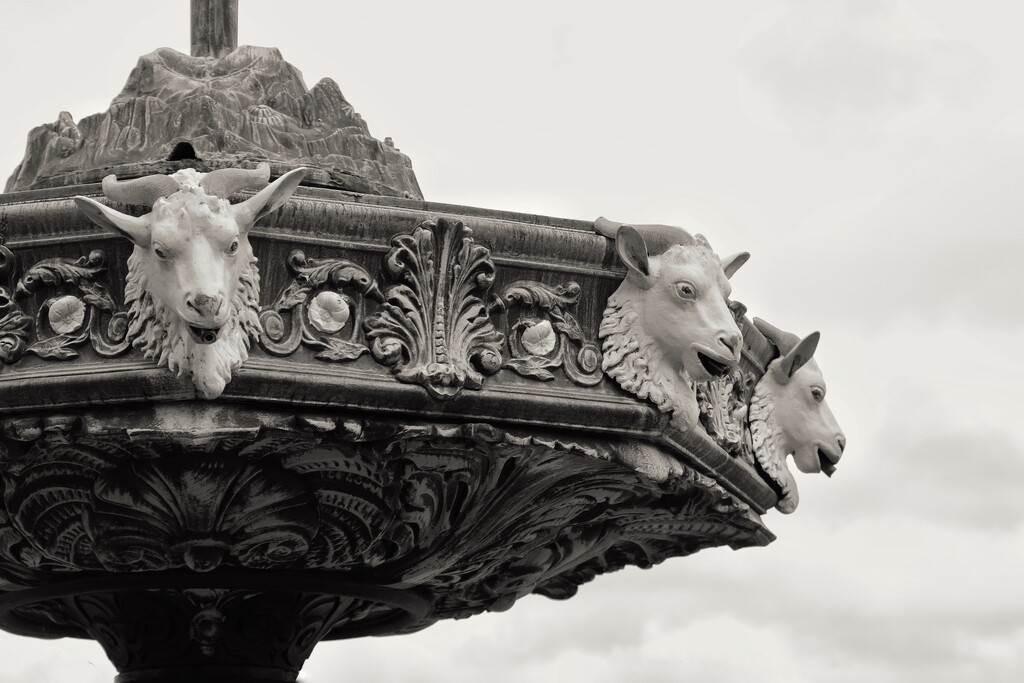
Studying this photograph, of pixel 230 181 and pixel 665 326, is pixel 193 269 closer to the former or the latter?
pixel 230 181

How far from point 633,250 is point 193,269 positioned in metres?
1.86

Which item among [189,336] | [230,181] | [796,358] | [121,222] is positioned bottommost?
[189,336]

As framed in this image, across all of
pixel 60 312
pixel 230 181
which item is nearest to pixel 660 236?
pixel 230 181

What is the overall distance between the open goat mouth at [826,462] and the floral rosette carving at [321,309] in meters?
2.59

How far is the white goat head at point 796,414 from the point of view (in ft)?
29.0

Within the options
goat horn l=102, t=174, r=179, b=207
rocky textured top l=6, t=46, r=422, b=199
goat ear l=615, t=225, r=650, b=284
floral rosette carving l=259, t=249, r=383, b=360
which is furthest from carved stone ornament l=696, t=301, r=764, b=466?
goat horn l=102, t=174, r=179, b=207

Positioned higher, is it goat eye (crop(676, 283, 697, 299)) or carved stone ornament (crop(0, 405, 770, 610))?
goat eye (crop(676, 283, 697, 299))

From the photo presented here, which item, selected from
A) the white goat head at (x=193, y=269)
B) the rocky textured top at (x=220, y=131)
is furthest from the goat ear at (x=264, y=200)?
the rocky textured top at (x=220, y=131)

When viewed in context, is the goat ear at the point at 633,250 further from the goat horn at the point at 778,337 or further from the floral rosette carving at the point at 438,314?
the goat horn at the point at 778,337

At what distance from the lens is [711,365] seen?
763 cm

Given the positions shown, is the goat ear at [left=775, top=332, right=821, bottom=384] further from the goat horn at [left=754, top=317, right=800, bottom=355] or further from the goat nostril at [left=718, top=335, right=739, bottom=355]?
the goat nostril at [left=718, top=335, right=739, bottom=355]

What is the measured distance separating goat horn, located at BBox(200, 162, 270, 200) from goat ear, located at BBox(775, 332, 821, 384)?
9.03ft

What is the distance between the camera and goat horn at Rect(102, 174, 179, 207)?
7.02 meters

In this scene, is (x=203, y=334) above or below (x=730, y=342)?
below
